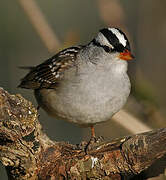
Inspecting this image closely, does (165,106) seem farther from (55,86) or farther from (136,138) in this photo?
(136,138)

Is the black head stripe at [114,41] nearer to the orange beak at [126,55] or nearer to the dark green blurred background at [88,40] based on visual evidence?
the orange beak at [126,55]

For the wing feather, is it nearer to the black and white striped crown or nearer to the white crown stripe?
the black and white striped crown

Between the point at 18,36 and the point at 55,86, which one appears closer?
the point at 55,86

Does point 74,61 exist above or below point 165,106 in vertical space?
above

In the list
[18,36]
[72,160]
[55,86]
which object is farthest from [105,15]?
[18,36]

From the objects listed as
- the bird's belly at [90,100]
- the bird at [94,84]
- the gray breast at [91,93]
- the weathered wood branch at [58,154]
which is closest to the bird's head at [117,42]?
the bird at [94,84]

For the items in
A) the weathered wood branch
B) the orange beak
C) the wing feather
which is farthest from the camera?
the wing feather

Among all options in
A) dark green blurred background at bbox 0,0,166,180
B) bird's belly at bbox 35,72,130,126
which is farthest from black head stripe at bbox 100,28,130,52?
dark green blurred background at bbox 0,0,166,180
